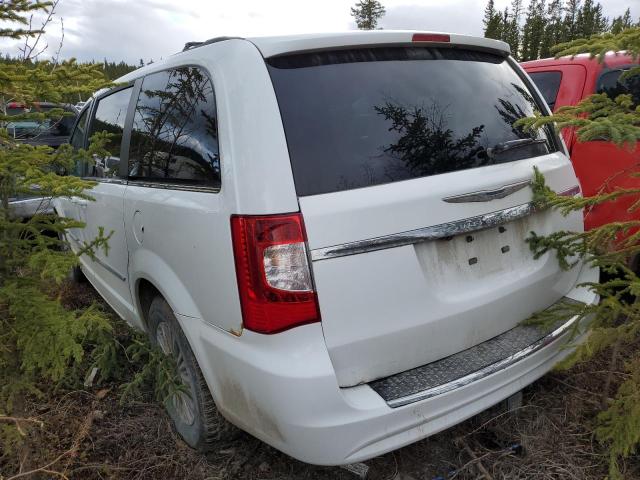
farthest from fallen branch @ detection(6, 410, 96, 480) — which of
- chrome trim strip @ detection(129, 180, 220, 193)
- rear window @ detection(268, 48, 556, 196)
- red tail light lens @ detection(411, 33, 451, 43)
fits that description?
red tail light lens @ detection(411, 33, 451, 43)

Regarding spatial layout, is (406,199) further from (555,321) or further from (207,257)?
(555,321)

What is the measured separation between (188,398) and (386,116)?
5.41 feet

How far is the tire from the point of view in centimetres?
224

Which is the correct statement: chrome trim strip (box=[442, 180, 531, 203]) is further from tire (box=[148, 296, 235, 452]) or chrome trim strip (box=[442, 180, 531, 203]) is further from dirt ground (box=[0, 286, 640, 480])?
tire (box=[148, 296, 235, 452])

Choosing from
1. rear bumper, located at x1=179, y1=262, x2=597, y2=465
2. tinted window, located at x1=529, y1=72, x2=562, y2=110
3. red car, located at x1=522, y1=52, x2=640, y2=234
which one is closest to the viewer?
rear bumper, located at x1=179, y1=262, x2=597, y2=465

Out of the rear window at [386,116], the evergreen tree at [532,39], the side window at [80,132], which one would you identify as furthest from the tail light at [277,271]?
the evergreen tree at [532,39]

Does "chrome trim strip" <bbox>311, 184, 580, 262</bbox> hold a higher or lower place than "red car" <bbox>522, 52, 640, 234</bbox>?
lower

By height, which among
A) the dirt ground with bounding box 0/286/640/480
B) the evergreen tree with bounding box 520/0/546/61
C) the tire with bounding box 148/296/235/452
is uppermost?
the evergreen tree with bounding box 520/0/546/61

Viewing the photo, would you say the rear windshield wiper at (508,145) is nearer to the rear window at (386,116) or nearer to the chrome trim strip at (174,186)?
the rear window at (386,116)

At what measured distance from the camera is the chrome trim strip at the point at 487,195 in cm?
193

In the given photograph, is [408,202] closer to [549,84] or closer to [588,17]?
[549,84]

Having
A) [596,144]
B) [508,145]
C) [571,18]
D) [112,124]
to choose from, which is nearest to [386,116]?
[508,145]

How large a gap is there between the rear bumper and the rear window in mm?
593

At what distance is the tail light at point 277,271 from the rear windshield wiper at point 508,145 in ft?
3.30
